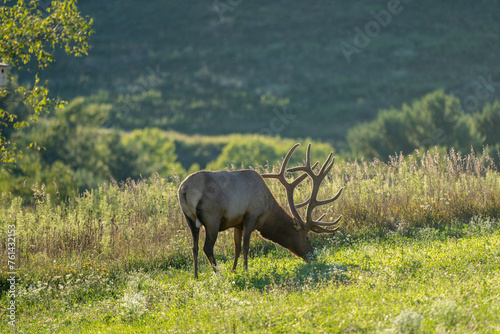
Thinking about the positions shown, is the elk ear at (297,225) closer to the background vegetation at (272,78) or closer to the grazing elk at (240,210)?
the grazing elk at (240,210)

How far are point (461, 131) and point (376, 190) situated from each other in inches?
1194

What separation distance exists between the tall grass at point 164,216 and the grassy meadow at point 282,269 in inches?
1.3

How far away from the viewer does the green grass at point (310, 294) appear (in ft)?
22.7

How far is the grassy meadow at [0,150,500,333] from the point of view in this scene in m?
7.22

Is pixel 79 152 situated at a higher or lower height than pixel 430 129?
lower

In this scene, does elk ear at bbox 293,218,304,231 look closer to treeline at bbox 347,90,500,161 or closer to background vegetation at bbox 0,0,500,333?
background vegetation at bbox 0,0,500,333

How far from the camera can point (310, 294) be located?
8.16 meters

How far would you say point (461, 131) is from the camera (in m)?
41.9

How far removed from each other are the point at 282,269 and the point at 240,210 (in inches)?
45.6

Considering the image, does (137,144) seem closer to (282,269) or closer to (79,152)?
(79,152)

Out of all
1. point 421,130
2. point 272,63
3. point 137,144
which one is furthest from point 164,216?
point 272,63

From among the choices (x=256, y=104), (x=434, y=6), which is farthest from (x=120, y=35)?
(x=434, y=6)

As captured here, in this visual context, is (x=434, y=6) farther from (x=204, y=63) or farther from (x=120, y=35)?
→ (x=120, y=35)

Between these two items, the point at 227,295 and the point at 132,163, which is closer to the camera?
the point at 227,295
